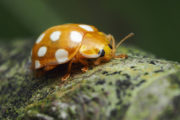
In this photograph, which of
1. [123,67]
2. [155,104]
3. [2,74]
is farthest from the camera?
[2,74]

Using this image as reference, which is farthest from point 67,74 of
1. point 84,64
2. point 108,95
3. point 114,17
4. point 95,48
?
point 114,17

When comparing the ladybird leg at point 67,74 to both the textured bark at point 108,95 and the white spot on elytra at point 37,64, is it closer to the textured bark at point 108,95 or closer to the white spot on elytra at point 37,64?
the textured bark at point 108,95

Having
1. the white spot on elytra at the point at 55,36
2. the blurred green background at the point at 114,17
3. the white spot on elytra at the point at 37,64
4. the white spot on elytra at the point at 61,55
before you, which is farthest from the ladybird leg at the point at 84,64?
the blurred green background at the point at 114,17

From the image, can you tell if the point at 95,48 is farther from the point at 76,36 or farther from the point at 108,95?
the point at 108,95

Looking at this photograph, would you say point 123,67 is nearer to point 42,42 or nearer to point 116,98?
point 116,98

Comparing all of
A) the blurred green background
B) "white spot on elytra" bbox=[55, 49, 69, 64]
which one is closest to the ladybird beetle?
"white spot on elytra" bbox=[55, 49, 69, 64]

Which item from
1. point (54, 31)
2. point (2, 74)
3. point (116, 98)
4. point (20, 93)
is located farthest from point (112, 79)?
point (2, 74)

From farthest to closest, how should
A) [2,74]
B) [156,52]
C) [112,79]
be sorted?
[156,52], [2,74], [112,79]
